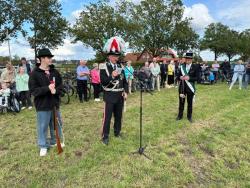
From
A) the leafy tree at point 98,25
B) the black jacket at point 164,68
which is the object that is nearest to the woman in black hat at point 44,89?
the black jacket at point 164,68

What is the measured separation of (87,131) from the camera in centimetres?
751

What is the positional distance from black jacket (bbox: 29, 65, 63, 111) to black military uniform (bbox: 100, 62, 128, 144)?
36.5 inches

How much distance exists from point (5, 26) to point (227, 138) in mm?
18329

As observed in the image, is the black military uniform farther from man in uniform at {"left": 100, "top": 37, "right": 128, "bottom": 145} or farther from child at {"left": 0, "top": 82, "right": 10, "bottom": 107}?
child at {"left": 0, "top": 82, "right": 10, "bottom": 107}

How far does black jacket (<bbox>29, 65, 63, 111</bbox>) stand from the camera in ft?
17.6

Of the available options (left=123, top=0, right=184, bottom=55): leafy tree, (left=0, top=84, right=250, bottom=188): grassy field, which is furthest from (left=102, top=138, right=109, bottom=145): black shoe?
(left=123, top=0, right=184, bottom=55): leafy tree

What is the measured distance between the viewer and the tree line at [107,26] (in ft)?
68.7

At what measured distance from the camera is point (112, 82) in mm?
6133

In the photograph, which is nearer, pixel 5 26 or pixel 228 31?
pixel 5 26

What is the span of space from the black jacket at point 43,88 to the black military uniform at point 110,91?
926mm

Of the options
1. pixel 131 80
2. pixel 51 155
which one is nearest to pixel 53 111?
pixel 51 155

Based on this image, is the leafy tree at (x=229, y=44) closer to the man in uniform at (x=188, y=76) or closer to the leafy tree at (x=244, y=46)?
the leafy tree at (x=244, y=46)

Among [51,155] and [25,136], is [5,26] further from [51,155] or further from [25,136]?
[51,155]

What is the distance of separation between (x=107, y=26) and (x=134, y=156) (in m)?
26.6
